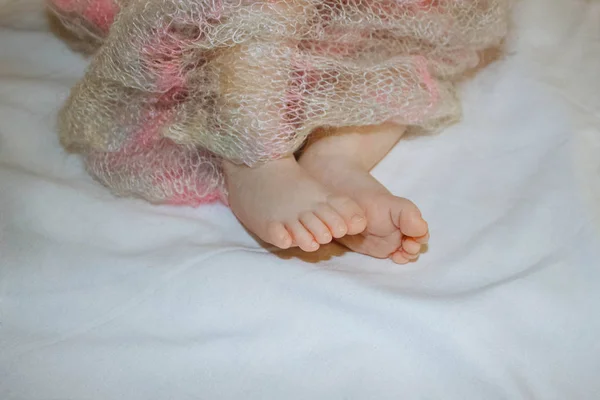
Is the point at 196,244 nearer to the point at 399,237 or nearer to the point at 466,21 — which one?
the point at 399,237

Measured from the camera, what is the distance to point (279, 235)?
0.62 metres

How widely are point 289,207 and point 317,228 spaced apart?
37mm

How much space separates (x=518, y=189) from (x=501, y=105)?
0.43 feet

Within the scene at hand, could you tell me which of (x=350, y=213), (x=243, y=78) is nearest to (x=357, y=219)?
(x=350, y=213)

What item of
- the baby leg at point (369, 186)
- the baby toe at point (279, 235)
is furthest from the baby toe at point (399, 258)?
the baby toe at point (279, 235)

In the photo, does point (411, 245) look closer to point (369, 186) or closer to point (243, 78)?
point (369, 186)

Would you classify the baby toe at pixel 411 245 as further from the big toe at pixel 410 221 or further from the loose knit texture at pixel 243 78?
the loose knit texture at pixel 243 78

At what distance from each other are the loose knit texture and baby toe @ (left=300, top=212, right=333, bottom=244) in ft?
0.26

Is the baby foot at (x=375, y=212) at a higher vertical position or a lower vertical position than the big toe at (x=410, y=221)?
lower

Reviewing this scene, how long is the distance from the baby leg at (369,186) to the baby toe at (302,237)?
6 cm

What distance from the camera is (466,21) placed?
729 mm

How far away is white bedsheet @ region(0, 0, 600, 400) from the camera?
1.93 feet

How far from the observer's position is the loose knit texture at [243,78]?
24.9 inches

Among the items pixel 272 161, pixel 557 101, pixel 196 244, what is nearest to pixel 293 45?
pixel 272 161
